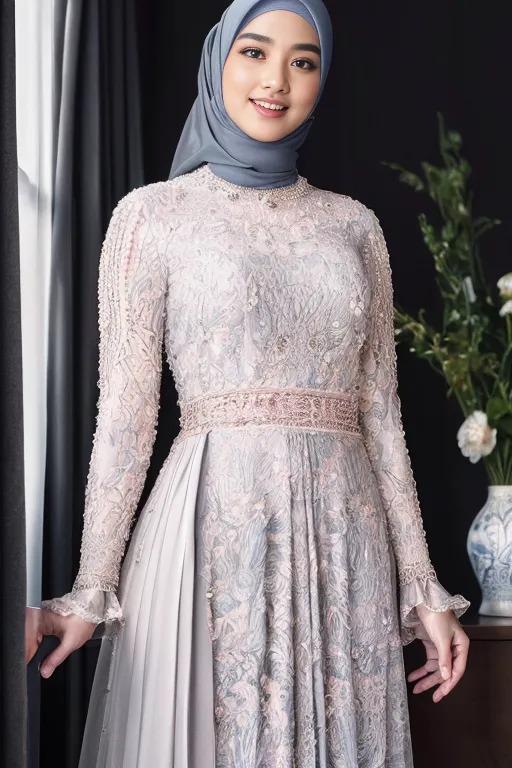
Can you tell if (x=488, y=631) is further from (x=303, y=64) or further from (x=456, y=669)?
(x=303, y=64)

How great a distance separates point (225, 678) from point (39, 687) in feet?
2.41

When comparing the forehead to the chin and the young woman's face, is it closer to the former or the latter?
the young woman's face

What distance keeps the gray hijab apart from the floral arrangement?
0.97m

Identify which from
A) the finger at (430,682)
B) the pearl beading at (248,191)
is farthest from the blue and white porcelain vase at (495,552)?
the pearl beading at (248,191)

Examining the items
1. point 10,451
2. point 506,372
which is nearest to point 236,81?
point 10,451

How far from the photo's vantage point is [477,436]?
8.52ft

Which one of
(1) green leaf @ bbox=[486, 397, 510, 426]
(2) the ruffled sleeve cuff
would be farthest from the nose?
(1) green leaf @ bbox=[486, 397, 510, 426]

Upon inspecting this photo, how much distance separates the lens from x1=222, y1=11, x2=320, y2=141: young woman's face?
1.71 m

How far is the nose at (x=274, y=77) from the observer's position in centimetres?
170

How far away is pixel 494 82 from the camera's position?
3.24 metres

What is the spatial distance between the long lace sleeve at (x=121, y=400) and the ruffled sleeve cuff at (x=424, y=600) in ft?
1.41

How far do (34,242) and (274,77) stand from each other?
0.68m

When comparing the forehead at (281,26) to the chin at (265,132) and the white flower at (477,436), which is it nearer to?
the chin at (265,132)

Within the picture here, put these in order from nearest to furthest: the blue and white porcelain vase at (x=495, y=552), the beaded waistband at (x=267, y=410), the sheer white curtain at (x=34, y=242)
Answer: the beaded waistband at (x=267, y=410), the sheer white curtain at (x=34, y=242), the blue and white porcelain vase at (x=495, y=552)
